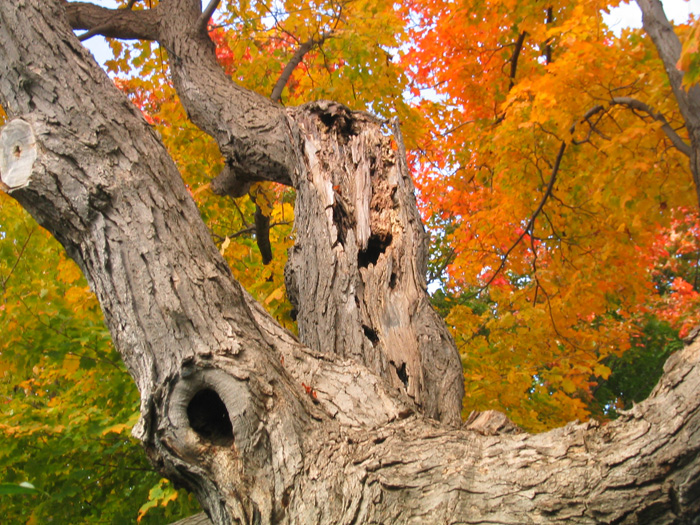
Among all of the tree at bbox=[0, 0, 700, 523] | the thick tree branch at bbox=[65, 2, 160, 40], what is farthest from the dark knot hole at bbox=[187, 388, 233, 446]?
the thick tree branch at bbox=[65, 2, 160, 40]

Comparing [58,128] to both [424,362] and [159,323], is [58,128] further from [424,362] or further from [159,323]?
[424,362]

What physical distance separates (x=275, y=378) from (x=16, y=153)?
1.17m

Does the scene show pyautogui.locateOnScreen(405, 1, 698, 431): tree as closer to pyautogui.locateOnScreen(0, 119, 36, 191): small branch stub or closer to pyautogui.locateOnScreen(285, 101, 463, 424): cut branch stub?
pyautogui.locateOnScreen(285, 101, 463, 424): cut branch stub

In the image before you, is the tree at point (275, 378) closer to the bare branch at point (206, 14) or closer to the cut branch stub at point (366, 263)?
the cut branch stub at point (366, 263)

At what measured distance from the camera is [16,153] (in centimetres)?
188

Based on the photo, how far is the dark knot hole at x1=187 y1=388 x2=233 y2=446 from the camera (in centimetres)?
181

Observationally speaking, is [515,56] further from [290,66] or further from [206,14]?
[206,14]

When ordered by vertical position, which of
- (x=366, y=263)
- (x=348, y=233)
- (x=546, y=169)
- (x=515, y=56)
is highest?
(x=515, y=56)

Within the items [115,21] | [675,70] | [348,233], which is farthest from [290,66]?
[675,70]

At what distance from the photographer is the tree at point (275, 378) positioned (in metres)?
1.34

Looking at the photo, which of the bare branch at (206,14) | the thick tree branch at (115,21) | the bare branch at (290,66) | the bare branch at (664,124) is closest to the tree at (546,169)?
the bare branch at (664,124)

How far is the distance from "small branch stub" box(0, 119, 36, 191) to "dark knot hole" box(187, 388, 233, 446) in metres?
0.91

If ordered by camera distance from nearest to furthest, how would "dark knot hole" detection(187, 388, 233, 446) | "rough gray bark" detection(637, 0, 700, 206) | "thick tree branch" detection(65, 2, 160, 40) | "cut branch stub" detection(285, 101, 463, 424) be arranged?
"dark knot hole" detection(187, 388, 233, 446), "cut branch stub" detection(285, 101, 463, 424), "rough gray bark" detection(637, 0, 700, 206), "thick tree branch" detection(65, 2, 160, 40)

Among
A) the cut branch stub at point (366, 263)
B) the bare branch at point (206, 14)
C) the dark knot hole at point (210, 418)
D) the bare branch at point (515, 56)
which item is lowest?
the dark knot hole at point (210, 418)
